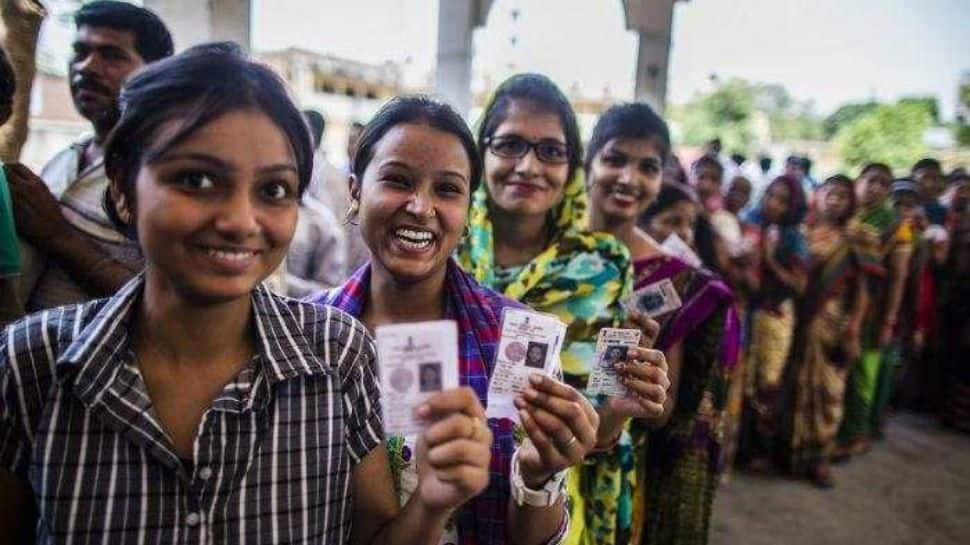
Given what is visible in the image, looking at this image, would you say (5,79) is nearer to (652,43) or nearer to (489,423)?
(489,423)

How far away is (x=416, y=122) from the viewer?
4.85 ft

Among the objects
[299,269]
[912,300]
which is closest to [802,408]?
[912,300]

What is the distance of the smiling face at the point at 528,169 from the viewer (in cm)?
190

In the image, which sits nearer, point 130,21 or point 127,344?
point 127,344

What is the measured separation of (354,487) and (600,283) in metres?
1.09

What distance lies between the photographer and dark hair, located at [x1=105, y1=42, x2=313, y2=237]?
957 mm

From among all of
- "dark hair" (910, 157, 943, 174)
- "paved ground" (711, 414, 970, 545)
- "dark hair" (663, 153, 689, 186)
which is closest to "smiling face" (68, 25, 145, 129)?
"dark hair" (663, 153, 689, 186)

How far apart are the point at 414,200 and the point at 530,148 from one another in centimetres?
62

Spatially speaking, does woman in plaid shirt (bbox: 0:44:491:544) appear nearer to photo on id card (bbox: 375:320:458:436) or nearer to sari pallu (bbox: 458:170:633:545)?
photo on id card (bbox: 375:320:458:436)

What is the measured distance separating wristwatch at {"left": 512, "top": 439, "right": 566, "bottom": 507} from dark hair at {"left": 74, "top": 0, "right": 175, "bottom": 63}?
1.85 metres

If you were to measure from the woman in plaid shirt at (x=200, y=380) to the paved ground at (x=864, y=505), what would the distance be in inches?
137

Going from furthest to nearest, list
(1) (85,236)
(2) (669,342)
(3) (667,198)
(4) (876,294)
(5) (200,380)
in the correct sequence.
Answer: (4) (876,294)
(3) (667,198)
(2) (669,342)
(1) (85,236)
(5) (200,380)

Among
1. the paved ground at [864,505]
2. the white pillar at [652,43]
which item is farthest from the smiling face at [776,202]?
the white pillar at [652,43]

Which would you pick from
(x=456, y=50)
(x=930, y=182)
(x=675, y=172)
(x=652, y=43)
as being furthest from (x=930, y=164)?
(x=456, y=50)
